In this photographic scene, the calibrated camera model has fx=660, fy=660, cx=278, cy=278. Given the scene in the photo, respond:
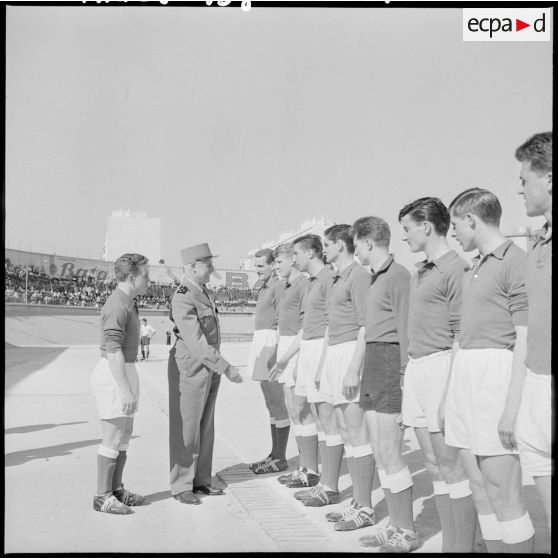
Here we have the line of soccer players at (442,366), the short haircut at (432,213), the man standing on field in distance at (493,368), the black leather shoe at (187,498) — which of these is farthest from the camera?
the black leather shoe at (187,498)

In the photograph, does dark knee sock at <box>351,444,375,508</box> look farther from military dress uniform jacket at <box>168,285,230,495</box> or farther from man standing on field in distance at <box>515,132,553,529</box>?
man standing on field in distance at <box>515,132,553,529</box>

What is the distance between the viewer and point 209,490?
4973 mm

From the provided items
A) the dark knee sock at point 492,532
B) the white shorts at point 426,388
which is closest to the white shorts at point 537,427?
the dark knee sock at point 492,532

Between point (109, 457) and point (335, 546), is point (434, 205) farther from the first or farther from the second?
point (109, 457)

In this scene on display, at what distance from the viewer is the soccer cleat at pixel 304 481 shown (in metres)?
5.19

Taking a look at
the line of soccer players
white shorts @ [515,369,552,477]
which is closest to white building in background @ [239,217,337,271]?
the line of soccer players

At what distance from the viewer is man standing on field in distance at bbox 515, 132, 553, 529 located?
2.63 meters

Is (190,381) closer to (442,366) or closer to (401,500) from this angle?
(401,500)

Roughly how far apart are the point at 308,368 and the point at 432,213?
5.95 ft

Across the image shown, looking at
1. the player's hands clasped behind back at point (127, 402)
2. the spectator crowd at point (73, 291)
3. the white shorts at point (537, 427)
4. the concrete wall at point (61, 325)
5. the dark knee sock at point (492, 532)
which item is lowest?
the concrete wall at point (61, 325)

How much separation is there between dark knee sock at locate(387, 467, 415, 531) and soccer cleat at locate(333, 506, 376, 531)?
356 mm

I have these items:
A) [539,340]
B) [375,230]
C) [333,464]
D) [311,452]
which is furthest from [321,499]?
[539,340]

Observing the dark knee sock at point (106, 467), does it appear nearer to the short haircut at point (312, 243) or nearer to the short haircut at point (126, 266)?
the short haircut at point (126, 266)

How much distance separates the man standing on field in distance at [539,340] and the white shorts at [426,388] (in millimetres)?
688
